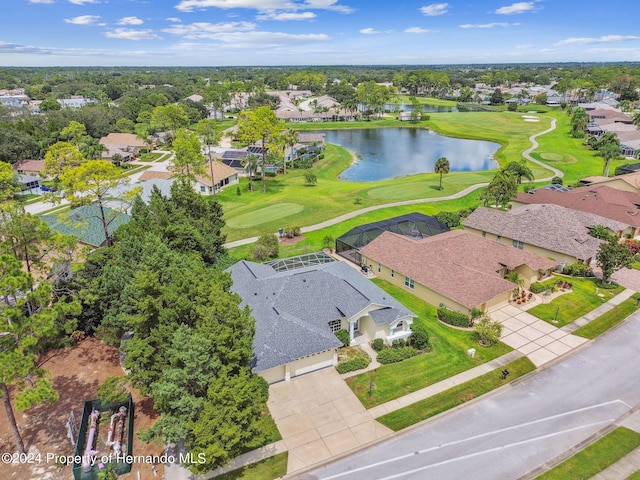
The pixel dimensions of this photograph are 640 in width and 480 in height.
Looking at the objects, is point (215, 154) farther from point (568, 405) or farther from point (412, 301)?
point (568, 405)

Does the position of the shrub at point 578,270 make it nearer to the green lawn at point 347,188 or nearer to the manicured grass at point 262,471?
the green lawn at point 347,188

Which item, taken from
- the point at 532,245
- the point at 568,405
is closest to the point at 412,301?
the point at 568,405

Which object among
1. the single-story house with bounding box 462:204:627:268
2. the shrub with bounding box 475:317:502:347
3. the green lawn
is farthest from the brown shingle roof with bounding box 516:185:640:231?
the shrub with bounding box 475:317:502:347

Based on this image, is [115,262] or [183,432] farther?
[115,262]

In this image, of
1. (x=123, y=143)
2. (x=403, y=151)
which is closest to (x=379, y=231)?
(x=403, y=151)

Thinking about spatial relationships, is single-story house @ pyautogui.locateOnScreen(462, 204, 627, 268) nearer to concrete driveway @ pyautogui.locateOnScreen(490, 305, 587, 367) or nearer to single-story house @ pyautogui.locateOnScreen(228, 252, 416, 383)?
concrete driveway @ pyautogui.locateOnScreen(490, 305, 587, 367)
